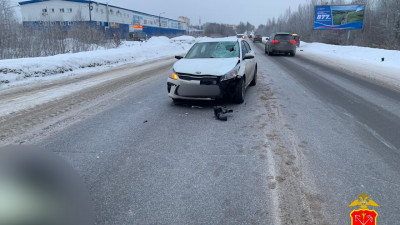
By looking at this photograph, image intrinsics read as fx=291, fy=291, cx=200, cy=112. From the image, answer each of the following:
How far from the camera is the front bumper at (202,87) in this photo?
6.24m

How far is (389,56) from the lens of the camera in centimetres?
1752

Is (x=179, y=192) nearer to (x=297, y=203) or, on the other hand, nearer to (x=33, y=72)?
(x=297, y=203)

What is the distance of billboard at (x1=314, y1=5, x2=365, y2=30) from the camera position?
3459 cm

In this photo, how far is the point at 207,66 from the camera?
6.60 m

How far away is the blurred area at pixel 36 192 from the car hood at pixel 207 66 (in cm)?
441

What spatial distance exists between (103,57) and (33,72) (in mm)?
6363

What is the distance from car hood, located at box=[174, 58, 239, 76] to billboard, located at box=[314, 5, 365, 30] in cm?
3426

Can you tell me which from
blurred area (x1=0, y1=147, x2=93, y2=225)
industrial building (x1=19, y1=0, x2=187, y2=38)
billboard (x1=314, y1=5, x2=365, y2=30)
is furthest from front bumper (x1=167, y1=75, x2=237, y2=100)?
industrial building (x1=19, y1=0, x2=187, y2=38)

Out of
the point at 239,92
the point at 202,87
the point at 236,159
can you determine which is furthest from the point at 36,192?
the point at 239,92

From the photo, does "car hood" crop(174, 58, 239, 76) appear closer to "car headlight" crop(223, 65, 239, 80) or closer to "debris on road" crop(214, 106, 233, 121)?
"car headlight" crop(223, 65, 239, 80)

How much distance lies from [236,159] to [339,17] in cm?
3804

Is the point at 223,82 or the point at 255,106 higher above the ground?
the point at 223,82

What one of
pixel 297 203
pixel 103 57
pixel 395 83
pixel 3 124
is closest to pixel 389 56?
pixel 395 83

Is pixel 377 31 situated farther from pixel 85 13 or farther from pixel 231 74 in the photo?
pixel 85 13
